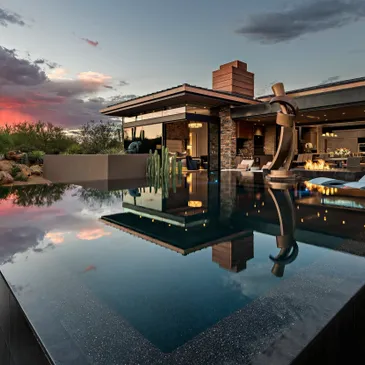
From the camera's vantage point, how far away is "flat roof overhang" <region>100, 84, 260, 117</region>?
42.6 feet

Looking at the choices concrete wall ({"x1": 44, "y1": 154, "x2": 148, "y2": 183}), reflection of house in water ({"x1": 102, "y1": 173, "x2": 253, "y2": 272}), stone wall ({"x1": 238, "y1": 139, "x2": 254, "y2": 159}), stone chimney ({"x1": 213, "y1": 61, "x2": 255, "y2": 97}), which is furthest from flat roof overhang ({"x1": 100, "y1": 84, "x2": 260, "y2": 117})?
stone chimney ({"x1": 213, "y1": 61, "x2": 255, "y2": 97})

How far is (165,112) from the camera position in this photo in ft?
51.6

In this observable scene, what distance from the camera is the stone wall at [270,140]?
731 inches

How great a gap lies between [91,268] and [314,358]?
1454 mm

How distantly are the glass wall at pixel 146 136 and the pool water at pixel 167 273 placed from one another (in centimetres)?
1280

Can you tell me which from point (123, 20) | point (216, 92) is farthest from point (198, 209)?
point (123, 20)

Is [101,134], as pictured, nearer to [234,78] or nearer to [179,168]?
[179,168]

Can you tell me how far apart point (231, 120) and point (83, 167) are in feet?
29.2

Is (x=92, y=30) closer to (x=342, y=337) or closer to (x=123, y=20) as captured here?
(x=123, y=20)

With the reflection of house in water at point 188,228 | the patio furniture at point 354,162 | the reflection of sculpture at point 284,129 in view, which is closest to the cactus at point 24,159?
the reflection of house in water at point 188,228

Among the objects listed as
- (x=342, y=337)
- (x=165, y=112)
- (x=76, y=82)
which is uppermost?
(x=76, y=82)

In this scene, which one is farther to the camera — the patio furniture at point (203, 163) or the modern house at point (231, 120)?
the patio furniture at point (203, 163)

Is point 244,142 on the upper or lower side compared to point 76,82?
lower

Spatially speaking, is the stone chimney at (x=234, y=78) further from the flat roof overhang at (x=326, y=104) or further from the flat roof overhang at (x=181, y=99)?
the flat roof overhang at (x=326, y=104)
